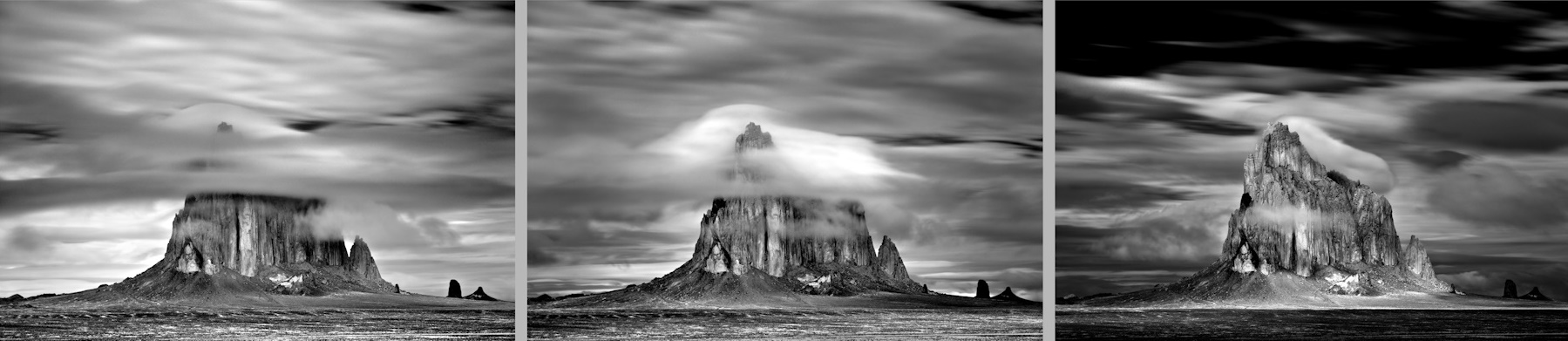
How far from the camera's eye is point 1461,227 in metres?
21.4

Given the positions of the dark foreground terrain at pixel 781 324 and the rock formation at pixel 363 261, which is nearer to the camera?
the dark foreground terrain at pixel 781 324

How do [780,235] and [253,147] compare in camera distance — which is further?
[780,235]

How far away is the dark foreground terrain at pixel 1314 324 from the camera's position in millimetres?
21125

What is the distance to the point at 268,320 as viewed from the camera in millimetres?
21594

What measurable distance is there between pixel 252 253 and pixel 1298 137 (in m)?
16.8

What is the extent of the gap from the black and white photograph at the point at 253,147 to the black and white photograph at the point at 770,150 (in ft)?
3.09

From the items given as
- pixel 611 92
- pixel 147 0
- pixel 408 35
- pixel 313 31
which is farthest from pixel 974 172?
pixel 147 0

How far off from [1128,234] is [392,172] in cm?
1132

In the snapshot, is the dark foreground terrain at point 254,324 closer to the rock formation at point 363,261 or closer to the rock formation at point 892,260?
the rock formation at point 363,261

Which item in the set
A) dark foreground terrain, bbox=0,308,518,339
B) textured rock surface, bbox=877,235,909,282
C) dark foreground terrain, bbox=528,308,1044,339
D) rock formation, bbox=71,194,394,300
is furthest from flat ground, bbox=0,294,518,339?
textured rock surface, bbox=877,235,909,282

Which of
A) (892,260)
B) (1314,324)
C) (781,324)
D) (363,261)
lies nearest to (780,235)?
(892,260)

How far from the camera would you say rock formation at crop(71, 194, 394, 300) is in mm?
20906

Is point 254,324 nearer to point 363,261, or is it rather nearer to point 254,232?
point 254,232

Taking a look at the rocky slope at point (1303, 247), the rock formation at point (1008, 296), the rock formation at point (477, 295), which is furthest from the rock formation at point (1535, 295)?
the rock formation at point (477, 295)
